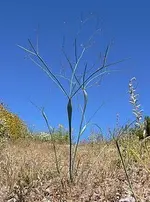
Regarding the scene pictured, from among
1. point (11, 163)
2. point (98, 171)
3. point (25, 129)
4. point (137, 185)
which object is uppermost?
point (25, 129)

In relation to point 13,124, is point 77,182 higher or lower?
lower

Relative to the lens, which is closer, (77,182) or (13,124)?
(77,182)

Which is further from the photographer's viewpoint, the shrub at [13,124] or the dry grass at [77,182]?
the shrub at [13,124]

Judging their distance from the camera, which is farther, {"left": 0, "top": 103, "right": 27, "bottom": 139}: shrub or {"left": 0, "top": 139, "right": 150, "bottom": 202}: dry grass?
{"left": 0, "top": 103, "right": 27, "bottom": 139}: shrub

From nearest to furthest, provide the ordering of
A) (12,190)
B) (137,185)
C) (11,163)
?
(137,185), (12,190), (11,163)

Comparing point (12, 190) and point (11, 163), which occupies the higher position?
point (11, 163)

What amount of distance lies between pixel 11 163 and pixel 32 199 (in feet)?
5.14

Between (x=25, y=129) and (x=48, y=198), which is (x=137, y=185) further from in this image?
(x=25, y=129)

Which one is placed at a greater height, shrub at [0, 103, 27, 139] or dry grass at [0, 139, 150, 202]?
shrub at [0, 103, 27, 139]

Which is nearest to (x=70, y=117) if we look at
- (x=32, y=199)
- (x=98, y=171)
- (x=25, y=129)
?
(x=98, y=171)

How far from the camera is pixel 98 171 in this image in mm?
6371

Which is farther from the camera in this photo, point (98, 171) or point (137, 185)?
point (98, 171)

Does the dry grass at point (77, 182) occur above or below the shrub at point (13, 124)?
below

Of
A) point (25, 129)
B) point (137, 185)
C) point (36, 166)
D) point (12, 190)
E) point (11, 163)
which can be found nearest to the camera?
point (137, 185)
